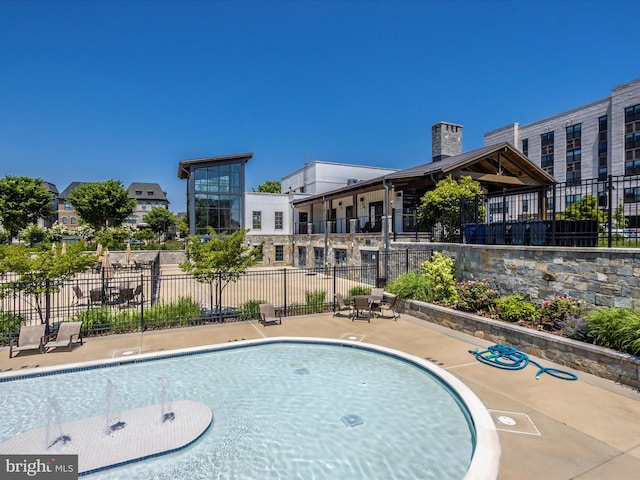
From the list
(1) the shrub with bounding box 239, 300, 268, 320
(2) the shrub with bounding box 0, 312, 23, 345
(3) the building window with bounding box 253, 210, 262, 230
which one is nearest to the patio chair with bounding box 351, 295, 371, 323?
(1) the shrub with bounding box 239, 300, 268, 320

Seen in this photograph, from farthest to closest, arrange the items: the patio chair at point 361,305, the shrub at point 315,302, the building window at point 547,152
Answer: the building window at point 547,152 → the shrub at point 315,302 → the patio chair at point 361,305

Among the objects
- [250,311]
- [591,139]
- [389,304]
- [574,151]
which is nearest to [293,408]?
[250,311]

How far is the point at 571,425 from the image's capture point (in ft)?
17.0

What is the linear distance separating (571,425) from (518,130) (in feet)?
206

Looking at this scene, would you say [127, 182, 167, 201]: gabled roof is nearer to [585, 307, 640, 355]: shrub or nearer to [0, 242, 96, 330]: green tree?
[0, 242, 96, 330]: green tree

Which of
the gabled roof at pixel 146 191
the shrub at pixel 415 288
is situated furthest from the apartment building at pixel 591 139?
the gabled roof at pixel 146 191

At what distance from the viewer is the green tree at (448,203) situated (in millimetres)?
14859

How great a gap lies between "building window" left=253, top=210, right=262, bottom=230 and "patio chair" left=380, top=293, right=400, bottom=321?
20039 millimetres

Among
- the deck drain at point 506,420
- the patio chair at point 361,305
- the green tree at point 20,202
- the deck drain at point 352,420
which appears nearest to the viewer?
the deck drain at point 506,420

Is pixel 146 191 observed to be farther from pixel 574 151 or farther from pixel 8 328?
pixel 574 151

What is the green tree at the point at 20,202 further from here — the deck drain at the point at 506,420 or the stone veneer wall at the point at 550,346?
the deck drain at the point at 506,420

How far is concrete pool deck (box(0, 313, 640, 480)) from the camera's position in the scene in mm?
4340

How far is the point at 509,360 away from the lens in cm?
786

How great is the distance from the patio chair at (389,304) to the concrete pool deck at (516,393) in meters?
0.90
